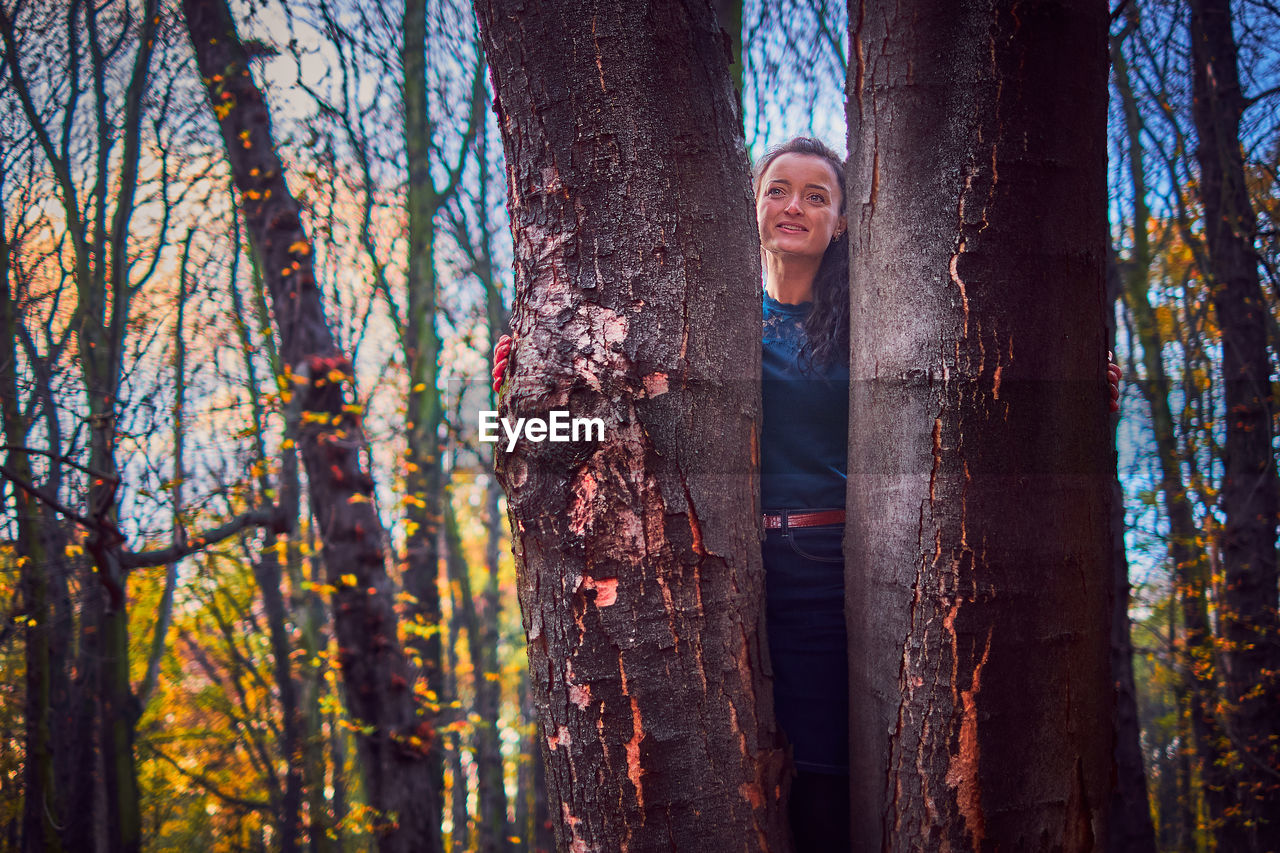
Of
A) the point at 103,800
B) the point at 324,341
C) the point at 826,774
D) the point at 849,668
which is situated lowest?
the point at 103,800

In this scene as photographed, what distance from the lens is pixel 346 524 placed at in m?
4.71

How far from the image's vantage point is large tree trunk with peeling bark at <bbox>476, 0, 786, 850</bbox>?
1.20 meters

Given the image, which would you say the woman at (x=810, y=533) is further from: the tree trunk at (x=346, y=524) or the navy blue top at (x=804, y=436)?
the tree trunk at (x=346, y=524)

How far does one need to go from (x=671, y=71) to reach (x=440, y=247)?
8264 millimetres

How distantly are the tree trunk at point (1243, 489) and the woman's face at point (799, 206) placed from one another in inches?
177

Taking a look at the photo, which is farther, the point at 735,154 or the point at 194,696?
the point at 194,696

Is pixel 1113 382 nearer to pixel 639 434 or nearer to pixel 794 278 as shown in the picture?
pixel 794 278

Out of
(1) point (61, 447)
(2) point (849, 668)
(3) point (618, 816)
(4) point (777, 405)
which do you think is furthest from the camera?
(1) point (61, 447)

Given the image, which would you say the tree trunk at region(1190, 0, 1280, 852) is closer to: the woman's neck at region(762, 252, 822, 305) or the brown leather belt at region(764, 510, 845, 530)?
the woman's neck at region(762, 252, 822, 305)

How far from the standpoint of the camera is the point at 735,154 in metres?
1.36

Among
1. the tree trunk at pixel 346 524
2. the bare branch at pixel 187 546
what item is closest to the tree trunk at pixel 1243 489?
the tree trunk at pixel 346 524

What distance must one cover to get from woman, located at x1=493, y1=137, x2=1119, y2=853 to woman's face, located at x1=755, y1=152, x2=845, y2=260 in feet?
0.25

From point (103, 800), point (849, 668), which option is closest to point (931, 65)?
point (849, 668)

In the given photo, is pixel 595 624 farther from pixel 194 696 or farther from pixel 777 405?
pixel 194 696
